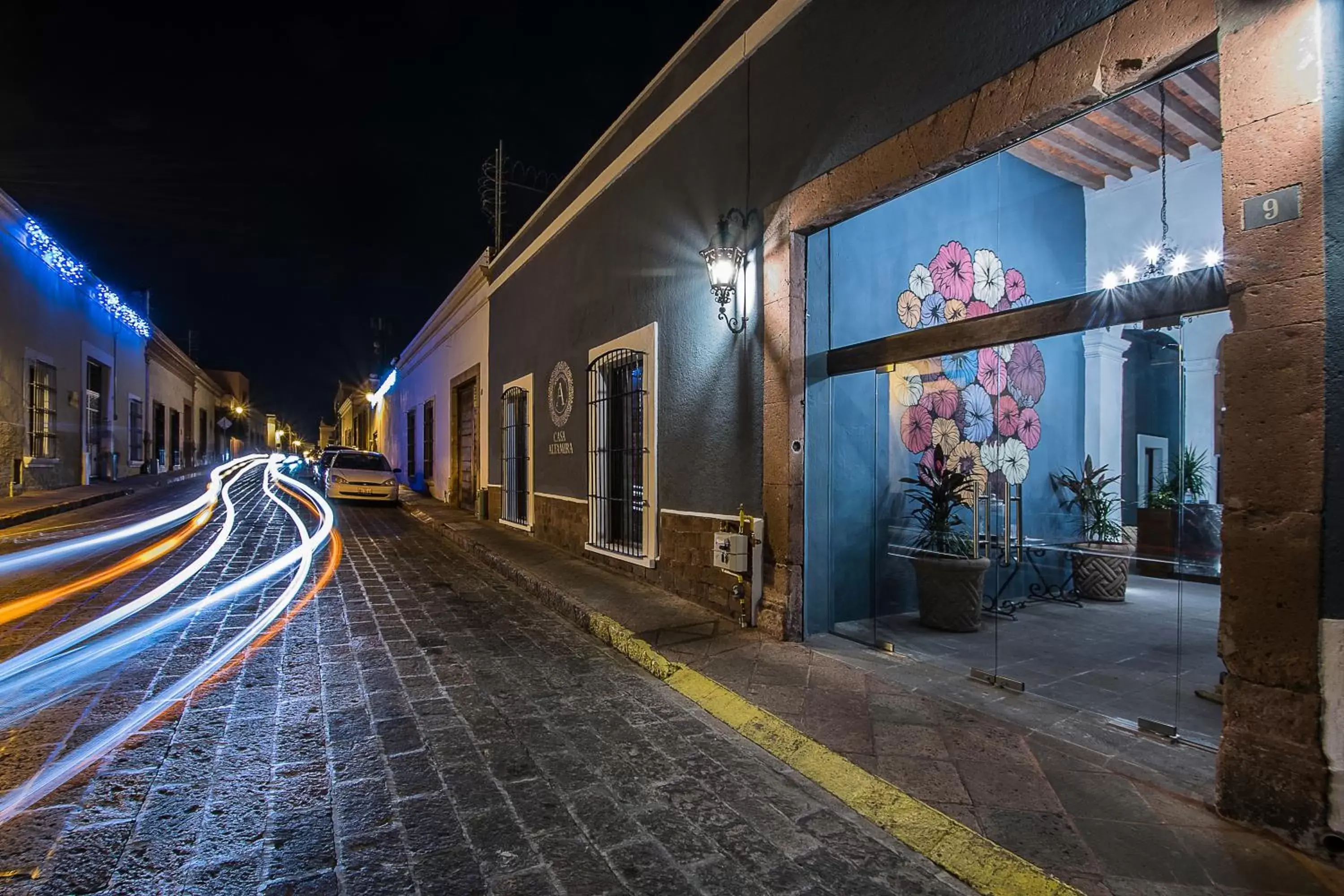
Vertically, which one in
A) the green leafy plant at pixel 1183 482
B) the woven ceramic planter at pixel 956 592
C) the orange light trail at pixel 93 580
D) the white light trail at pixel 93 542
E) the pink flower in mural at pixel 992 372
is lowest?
the orange light trail at pixel 93 580

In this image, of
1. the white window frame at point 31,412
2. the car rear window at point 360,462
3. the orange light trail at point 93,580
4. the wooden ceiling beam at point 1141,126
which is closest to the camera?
the wooden ceiling beam at point 1141,126

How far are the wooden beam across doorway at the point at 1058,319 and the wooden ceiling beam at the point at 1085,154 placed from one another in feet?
6.11

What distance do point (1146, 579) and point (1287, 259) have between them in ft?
9.61

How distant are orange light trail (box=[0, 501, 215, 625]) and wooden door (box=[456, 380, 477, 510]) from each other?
565 centimetres

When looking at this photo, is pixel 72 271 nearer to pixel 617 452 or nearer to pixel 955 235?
pixel 617 452

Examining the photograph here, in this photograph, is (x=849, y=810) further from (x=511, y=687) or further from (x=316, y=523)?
(x=316, y=523)

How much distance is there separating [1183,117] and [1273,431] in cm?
263

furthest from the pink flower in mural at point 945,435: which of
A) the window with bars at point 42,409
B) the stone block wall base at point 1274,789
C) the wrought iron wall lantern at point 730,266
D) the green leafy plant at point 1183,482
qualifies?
the window with bars at point 42,409

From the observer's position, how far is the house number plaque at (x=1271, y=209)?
8.63ft

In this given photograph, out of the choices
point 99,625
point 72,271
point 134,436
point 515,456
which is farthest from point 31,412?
point 99,625

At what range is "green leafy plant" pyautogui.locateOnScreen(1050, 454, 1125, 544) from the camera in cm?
496

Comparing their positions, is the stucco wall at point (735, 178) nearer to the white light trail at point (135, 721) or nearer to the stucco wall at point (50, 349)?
the white light trail at point (135, 721)

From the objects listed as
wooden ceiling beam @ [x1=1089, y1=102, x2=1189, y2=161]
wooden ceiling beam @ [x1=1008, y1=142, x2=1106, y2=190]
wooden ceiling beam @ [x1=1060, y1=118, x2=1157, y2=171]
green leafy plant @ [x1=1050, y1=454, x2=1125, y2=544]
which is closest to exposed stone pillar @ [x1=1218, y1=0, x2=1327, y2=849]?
wooden ceiling beam @ [x1=1089, y1=102, x2=1189, y2=161]

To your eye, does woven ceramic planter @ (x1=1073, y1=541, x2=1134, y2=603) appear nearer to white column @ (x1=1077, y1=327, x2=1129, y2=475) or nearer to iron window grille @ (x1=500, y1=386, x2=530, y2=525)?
white column @ (x1=1077, y1=327, x2=1129, y2=475)
